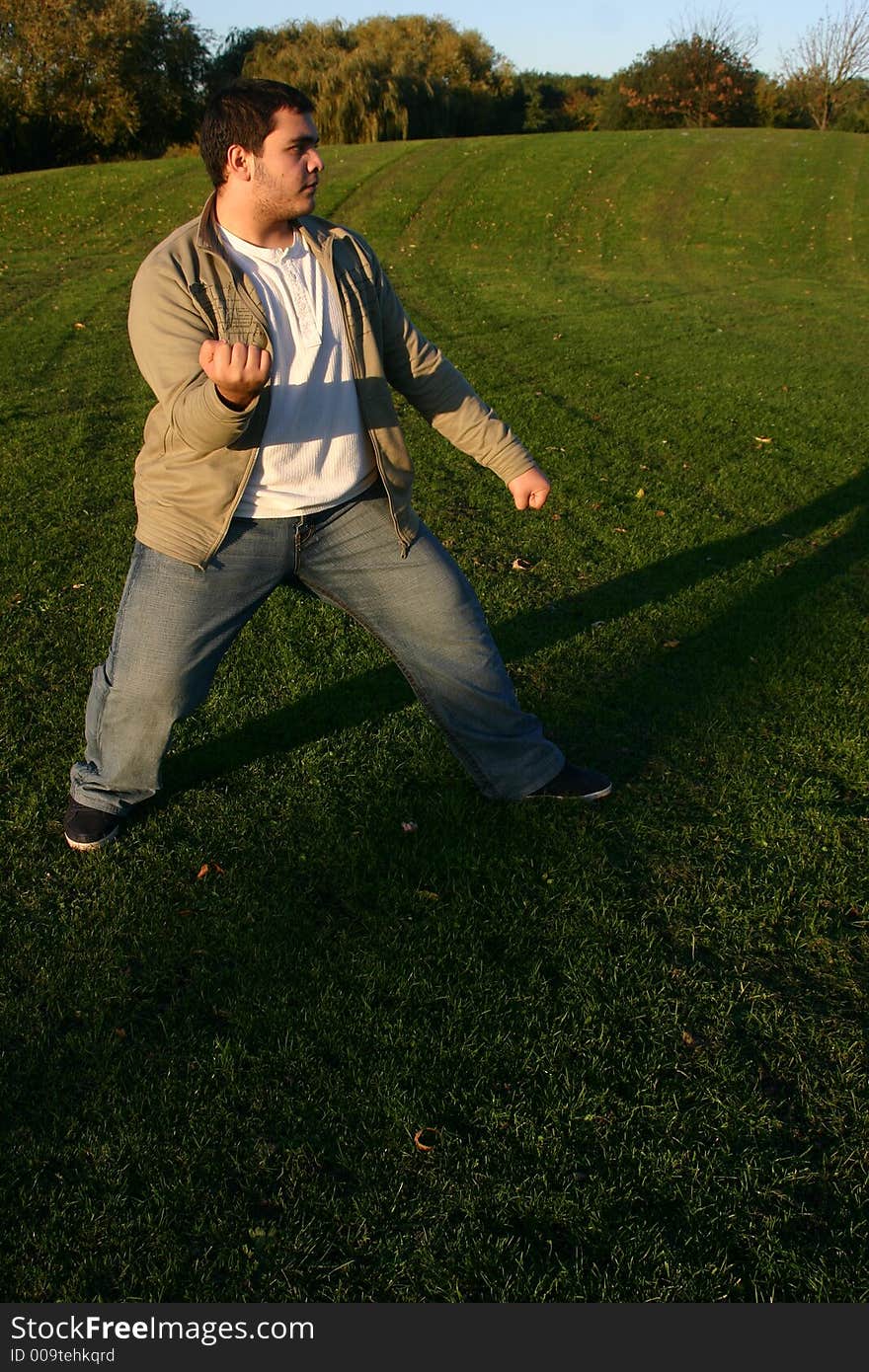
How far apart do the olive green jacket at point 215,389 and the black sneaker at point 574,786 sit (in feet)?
3.38

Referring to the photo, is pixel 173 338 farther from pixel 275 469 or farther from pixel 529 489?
pixel 529 489

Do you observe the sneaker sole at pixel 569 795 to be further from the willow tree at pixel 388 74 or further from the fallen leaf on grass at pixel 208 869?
the willow tree at pixel 388 74

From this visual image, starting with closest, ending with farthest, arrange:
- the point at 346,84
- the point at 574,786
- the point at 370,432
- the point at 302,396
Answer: the point at 302,396
the point at 370,432
the point at 574,786
the point at 346,84

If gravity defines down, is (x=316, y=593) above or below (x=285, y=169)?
below

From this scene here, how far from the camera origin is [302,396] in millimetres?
2941

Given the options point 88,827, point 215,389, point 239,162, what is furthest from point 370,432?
point 88,827

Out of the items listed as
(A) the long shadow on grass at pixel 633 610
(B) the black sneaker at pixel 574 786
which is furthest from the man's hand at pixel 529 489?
(A) the long shadow on grass at pixel 633 610

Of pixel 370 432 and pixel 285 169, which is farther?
pixel 370 432

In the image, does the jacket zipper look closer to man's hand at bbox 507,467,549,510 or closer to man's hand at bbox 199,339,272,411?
man's hand at bbox 507,467,549,510

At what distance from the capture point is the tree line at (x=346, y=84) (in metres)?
35.1

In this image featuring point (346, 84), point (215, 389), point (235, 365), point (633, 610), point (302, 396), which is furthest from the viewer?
point (346, 84)

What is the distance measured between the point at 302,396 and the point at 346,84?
39374 millimetres

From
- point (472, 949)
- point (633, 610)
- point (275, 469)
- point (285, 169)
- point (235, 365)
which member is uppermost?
point (285, 169)

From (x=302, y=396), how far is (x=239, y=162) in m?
0.64
